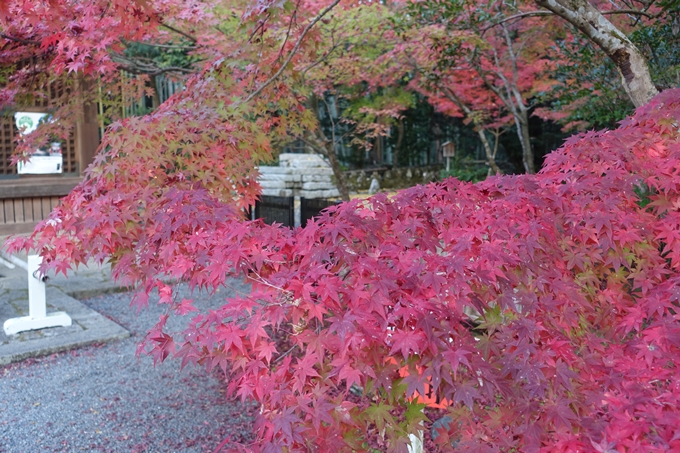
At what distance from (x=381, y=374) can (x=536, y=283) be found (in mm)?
737

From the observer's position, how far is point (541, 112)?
1180cm

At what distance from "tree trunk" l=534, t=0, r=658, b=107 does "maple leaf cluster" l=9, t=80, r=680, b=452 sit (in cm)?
89

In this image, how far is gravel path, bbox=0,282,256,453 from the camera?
12.1ft

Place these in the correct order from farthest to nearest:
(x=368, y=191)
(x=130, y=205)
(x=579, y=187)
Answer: (x=368, y=191) → (x=130, y=205) → (x=579, y=187)

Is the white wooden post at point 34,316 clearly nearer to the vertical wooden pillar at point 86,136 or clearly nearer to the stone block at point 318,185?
the vertical wooden pillar at point 86,136

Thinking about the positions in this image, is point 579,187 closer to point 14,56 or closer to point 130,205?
point 130,205

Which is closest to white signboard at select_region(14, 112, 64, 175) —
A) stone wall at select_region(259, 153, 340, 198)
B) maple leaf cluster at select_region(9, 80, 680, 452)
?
stone wall at select_region(259, 153, 340, 198)

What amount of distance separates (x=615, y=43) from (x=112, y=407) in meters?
4.36

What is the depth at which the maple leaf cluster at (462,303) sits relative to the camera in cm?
171

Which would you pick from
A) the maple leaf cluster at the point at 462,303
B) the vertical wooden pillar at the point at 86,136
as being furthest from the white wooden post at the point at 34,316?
the vertical wooden pillar at the point at 86,136

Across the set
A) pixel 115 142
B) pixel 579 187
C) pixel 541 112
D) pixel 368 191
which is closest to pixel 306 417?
pixel 579 187

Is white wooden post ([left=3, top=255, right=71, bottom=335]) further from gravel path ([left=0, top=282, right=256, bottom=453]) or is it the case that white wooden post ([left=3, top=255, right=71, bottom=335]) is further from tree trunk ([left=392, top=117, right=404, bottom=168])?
tree trunk ([left=392, top=117, right=404, bottom=168])

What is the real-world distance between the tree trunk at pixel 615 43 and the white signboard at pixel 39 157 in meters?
7.61

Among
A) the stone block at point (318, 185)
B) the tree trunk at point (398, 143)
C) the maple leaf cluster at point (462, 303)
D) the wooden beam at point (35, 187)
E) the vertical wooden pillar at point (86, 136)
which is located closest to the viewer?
the maple leaf cluster at point (462, 303)
